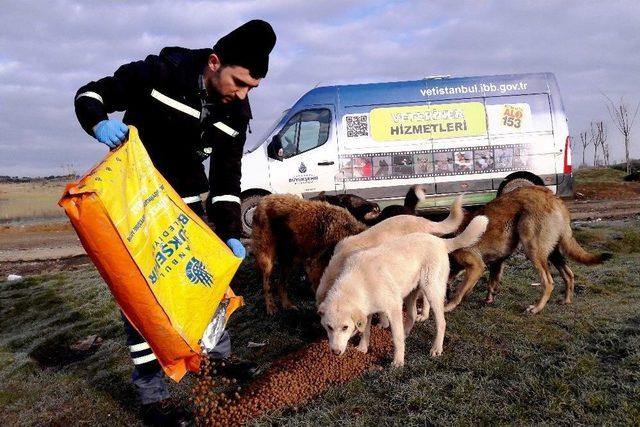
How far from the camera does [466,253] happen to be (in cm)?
656

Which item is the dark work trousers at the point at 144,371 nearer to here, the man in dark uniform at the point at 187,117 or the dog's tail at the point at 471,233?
the man in dark uniform at the point at 187,117

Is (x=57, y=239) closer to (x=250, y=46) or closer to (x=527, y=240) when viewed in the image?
(x=527, y=240)

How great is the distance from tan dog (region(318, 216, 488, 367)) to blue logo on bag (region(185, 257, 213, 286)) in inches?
42.3

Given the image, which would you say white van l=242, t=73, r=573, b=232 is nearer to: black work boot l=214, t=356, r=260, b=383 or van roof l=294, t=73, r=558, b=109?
van roof l=294, t=73, r=558, b=109

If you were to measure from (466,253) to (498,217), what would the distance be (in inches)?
24.8

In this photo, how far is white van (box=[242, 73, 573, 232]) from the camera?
1295 centimetres

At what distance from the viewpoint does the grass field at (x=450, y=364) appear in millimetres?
3662

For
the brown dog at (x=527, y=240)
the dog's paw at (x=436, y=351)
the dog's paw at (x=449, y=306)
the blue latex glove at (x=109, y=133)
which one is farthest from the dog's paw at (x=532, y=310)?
the blue latex glove at (x=109, y=133)

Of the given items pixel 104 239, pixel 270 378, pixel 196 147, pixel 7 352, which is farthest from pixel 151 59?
pixel 7 352

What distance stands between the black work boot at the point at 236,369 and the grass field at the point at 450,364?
47cm

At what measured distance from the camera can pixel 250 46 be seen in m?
3.72

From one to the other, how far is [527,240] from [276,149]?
7.67 metres

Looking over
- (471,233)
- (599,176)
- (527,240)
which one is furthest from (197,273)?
(599,176)

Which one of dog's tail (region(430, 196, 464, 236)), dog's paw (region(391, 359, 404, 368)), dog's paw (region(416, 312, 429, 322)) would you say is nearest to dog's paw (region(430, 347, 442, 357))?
dog's paw (region(391, 359, 404, 368))
